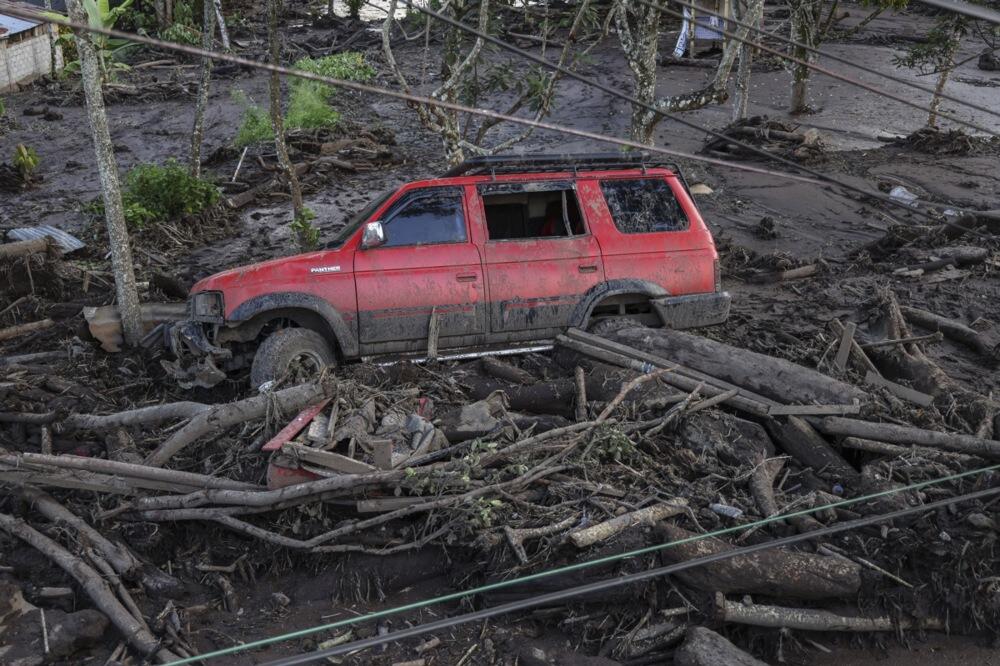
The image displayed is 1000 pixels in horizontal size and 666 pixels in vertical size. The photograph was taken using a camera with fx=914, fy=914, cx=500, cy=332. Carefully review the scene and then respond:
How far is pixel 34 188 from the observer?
51.6 feet

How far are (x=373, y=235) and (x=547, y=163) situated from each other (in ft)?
6.61

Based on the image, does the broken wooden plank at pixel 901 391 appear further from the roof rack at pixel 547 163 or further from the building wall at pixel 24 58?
the building wall at pixel 24 58

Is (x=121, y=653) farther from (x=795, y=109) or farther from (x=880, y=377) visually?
(x=795, y=109)

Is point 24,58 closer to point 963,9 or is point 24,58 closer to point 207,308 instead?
point 207,308

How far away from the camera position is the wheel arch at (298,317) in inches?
321

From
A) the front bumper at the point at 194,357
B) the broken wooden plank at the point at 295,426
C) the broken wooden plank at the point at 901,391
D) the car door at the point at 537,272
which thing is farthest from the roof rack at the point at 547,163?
the broken wooden plank at the point at 295,426

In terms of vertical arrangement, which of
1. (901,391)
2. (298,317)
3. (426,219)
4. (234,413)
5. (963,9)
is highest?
(963,9)

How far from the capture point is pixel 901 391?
25.9 ft

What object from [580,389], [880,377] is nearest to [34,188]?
[580,389]

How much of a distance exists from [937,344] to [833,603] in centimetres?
526

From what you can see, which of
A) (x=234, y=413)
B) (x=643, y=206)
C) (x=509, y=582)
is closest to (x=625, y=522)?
(x=509, y=582)

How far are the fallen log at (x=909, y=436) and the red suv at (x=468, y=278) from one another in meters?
2.39

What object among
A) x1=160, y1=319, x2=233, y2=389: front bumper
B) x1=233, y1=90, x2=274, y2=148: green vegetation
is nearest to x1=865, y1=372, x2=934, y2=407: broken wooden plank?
x1=160, y1=319, x2=233, y2=389: front bumper

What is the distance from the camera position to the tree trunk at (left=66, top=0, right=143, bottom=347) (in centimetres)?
874
